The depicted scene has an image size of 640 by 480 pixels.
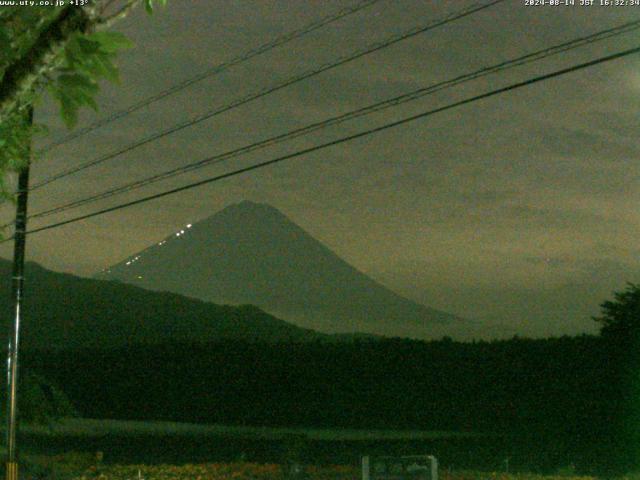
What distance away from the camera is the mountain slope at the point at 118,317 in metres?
115

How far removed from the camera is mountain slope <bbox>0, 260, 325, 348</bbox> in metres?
115

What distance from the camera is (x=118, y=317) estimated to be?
126250mm

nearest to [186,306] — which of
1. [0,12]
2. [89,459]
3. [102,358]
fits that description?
[102,358]

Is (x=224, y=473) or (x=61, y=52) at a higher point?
(x=61, y=52)

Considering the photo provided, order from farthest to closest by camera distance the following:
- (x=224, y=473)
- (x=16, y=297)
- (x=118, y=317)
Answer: (x=118, y=317), (x=224, y=473), (x=16, y=297)

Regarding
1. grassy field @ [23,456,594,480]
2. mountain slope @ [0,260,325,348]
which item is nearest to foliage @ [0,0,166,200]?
grassy field @ [23,456,594,480]

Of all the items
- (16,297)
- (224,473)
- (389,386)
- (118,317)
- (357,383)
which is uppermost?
(118,317)

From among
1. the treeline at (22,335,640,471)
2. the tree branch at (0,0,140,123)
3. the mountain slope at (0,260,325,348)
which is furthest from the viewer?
the mountain slope at (0,260,325,348)

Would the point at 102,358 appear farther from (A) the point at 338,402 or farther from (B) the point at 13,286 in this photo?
(B) the point at 13,286

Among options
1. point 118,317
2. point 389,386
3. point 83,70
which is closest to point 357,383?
point 389,386

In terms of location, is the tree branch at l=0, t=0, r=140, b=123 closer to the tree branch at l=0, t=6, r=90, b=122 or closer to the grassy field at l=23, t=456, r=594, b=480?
the tree branch at l=0, t=6, r=90, b=122

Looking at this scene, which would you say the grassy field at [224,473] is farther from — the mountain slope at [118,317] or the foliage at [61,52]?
the mountain slope at [118,317]

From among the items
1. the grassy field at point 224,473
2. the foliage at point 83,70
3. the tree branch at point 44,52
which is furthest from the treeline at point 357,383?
the tree branch at point 44,52

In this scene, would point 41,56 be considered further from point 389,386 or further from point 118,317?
point 118,317
